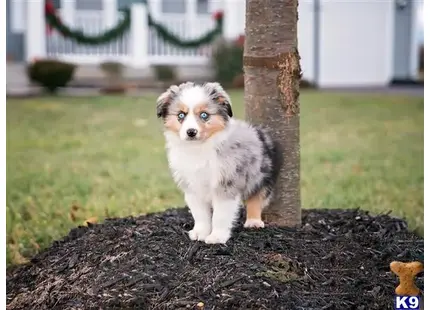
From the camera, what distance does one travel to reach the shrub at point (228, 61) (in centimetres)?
242

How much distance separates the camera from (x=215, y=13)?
2.97 metres

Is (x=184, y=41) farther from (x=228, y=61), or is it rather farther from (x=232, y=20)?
(x=228, y=61)

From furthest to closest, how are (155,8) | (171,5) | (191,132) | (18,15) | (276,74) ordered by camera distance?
(171,5) < (155,8) < (18,15) < (276,74) < (191,132)

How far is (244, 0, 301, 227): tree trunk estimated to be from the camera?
2.07 m

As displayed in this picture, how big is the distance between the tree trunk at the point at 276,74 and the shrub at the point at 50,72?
92cm

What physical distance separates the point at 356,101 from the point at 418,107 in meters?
0.28

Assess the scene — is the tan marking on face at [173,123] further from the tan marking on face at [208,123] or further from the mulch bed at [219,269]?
the mulch bed at [219,269]

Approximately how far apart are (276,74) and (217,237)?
464 mm

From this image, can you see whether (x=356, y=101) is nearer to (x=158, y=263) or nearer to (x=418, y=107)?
(x=418, y=107)

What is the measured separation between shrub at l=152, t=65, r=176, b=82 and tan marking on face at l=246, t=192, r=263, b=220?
0.87m

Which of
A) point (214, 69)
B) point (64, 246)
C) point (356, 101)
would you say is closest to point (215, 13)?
point (214, 69)

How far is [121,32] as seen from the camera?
2984mm

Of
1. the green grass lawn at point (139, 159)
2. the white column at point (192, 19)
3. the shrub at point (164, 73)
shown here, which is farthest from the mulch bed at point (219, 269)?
the white column at point (192, 19)
